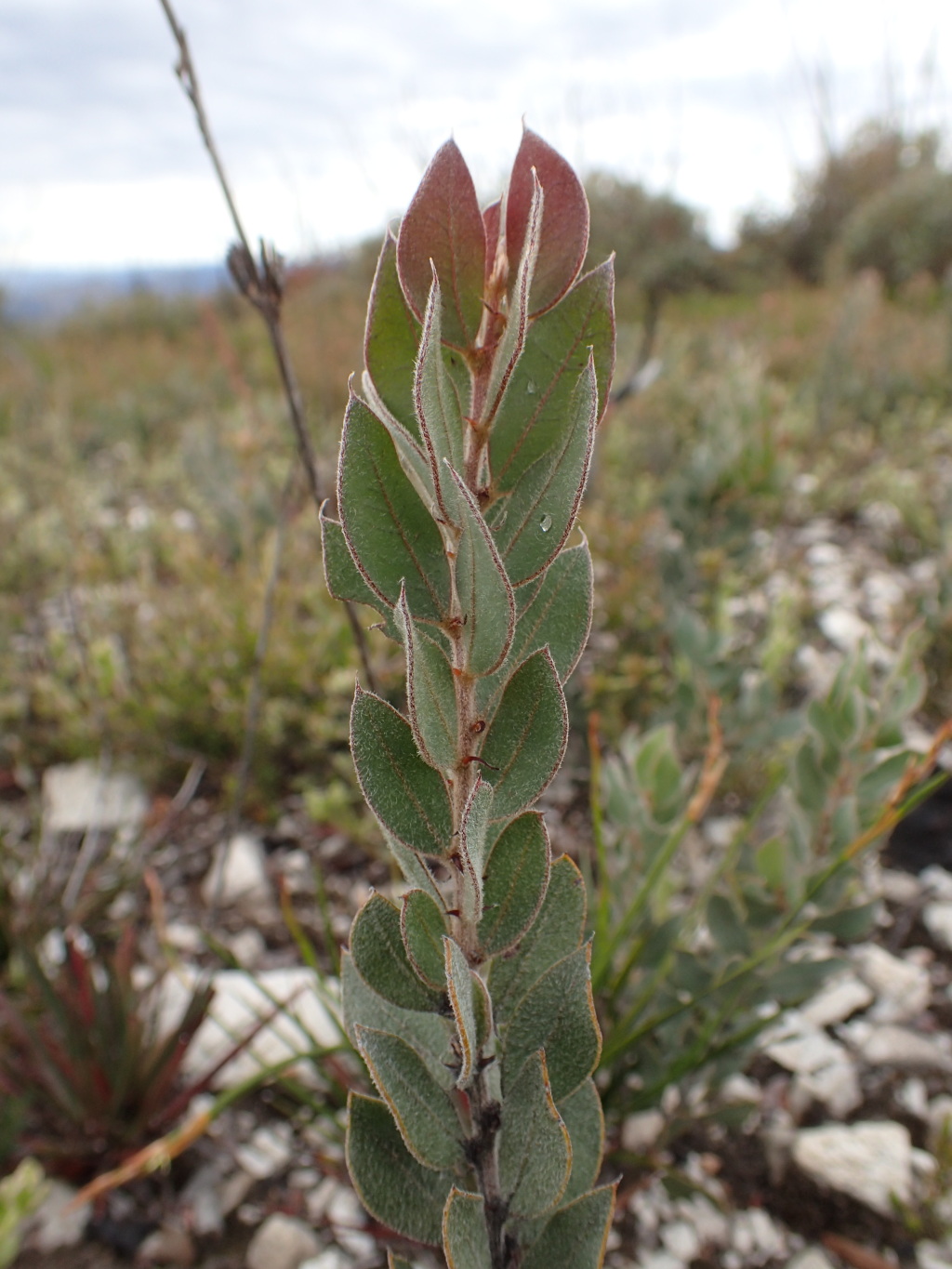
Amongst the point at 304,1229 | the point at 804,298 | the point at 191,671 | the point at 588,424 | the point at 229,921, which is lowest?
the point at 304,1229

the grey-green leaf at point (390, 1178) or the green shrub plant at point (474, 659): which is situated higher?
the green shrub plant at point (474, 659)

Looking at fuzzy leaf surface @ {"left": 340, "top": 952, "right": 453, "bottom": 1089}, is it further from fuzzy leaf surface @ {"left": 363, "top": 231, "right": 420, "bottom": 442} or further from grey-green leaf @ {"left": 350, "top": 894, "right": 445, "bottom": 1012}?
fuzzy leaf surface @ {"left": 363, "top": 231, "right": 420, "bottom": 442}

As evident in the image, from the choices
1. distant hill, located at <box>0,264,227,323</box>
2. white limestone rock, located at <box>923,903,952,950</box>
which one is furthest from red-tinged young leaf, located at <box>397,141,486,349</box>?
distant hill, located at <box>0,264,227,323</box>

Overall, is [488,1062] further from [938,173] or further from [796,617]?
[938,173]

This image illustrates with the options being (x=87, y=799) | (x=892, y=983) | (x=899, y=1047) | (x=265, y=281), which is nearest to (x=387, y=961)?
(x=265, y=281)

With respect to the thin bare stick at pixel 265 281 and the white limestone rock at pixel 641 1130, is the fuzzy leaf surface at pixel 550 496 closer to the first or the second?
the thin bare stick at pixel 265 281

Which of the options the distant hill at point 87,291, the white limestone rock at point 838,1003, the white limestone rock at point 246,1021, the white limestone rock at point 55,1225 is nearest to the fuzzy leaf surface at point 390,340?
the white limestone rock at point 246,1021

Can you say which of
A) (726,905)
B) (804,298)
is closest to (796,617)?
(726,905)

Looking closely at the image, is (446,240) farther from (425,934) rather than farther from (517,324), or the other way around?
(425,934)
